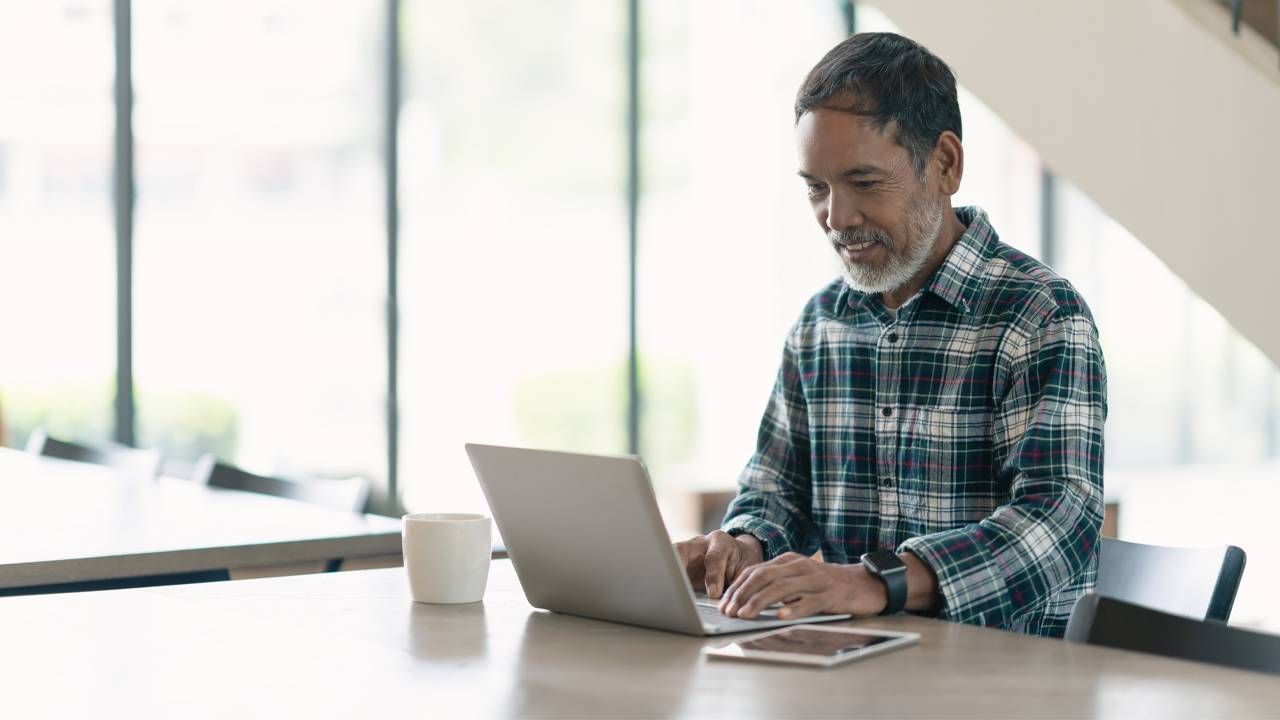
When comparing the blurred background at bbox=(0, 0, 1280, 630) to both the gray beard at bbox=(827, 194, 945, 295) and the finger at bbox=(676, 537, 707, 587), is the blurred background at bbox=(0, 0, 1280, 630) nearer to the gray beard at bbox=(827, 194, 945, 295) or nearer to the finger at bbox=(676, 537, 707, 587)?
the gray beard at bbox=(827, 194, 945, 295)

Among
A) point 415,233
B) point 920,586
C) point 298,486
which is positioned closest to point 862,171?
point 920,586

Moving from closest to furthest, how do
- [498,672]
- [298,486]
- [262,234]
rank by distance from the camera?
[498,672] < [298,486] < [262,234]

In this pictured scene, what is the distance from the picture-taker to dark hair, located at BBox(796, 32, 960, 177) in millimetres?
2162

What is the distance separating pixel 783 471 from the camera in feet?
7.91

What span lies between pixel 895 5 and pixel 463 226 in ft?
8.20

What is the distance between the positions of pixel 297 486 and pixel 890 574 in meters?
1.82

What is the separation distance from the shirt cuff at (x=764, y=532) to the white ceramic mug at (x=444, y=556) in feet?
1.62

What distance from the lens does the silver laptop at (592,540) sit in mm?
1603

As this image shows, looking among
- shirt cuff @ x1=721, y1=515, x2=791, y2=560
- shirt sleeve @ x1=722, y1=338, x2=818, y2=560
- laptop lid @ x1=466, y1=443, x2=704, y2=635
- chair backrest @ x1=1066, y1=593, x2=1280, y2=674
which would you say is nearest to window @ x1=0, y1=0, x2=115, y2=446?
shirt sleeve @ x1=722, y1=338, x2=818, y2=560

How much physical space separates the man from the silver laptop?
0.24 m

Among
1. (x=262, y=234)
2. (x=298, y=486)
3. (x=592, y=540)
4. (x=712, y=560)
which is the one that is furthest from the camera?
(x=262, y=234)

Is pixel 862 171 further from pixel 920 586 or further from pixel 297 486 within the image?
pixel 297 486

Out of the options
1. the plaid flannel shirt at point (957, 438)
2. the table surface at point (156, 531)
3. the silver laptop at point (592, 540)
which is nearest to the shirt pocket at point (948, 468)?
the plaid flannel shirt at point (957, 438)

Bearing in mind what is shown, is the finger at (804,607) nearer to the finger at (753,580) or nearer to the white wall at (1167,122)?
the finger at (753,580)
